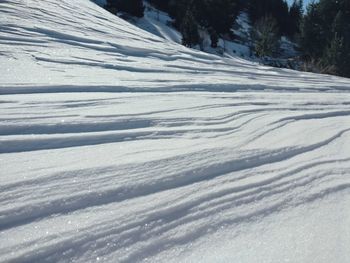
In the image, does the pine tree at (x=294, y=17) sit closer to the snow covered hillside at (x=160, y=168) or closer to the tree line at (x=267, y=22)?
the tree line at (x=267, y=22)

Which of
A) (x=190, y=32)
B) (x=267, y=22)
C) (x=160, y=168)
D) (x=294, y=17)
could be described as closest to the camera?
(x=160, y=168)

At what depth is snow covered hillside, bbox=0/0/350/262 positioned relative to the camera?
110 centimetres

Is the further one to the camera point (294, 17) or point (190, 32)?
point (294, 17)

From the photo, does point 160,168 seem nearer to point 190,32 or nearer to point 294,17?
point 190,32

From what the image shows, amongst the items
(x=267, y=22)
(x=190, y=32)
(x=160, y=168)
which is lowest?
(x=160, y=168)

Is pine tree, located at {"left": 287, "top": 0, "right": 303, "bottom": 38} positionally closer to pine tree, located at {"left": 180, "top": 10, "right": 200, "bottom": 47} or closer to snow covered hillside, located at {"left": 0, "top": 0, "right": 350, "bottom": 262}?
pine tree, located at {"left": 180, "top": 10, "right": 200, "bottom": 47}

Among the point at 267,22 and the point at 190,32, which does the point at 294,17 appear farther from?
the point at 190,32

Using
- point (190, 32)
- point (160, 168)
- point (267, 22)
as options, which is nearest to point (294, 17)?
point (267, 22)

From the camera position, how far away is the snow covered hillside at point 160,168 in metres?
1.10

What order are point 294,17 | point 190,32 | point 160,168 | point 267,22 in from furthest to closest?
point 294,17 < point 267,22 < point 190,32 < point 160,168

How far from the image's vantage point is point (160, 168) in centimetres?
146

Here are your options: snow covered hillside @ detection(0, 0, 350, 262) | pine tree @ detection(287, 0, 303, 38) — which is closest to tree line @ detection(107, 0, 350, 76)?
pine tree @ detection(287, 0, 303, 38)

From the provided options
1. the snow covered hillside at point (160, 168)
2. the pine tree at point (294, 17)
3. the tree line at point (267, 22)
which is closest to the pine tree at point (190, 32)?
the tree line at point (267, 22)

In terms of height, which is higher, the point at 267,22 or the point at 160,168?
Answer: the point at 267,22
